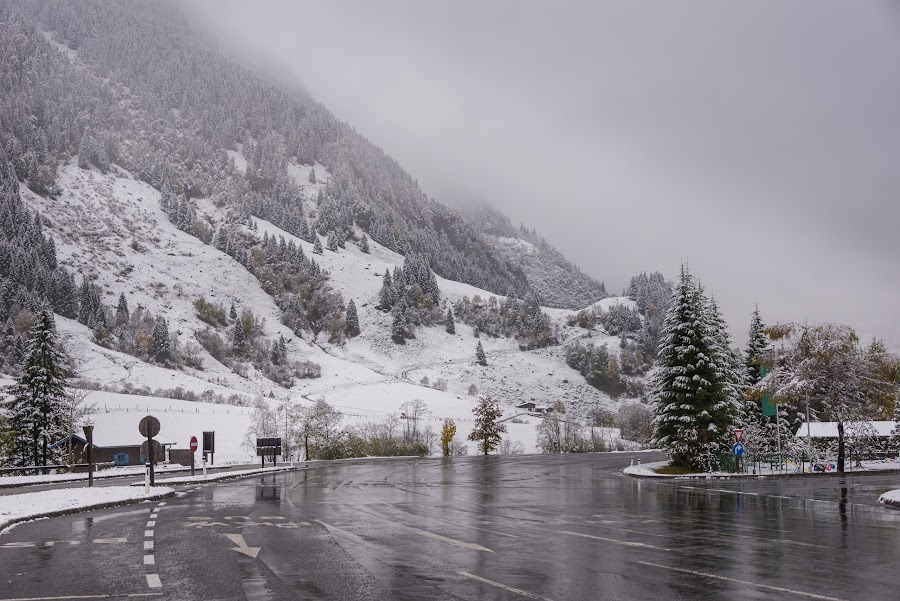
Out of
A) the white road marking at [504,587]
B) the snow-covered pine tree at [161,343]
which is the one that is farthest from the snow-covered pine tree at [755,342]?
the snow-covered pine tree at [161,343]

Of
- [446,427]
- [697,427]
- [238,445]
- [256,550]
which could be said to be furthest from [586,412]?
[256,550]

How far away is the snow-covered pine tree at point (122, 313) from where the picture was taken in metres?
190

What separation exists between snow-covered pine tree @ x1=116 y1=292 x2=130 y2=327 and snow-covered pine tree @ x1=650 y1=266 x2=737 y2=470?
170887 mm

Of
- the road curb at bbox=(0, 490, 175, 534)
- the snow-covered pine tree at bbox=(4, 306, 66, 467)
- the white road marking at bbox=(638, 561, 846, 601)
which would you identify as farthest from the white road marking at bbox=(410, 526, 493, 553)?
the snow-covered pine tree at bbox=(4, 306, 66, 467)

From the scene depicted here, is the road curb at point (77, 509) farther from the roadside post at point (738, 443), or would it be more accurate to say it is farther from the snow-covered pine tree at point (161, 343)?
the snow-covered pine tree at point (161, 343)

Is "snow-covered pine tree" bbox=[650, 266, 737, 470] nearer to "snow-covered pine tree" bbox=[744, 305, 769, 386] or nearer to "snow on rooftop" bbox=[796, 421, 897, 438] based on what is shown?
"snow-covered pine tree" bbox=[744, 305, 769, 386]

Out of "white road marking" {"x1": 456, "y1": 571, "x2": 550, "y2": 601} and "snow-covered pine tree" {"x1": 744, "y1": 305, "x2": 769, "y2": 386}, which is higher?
"snow-covered pine tree" {"x1": 744, "y1": 305, "x2": 769, "y2": 386}

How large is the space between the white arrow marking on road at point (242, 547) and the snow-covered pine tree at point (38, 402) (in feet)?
146

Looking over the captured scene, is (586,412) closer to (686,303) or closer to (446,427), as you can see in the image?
(446,427)

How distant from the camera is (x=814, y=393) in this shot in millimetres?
40875

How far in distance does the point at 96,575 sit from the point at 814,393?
3893cm

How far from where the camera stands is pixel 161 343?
18300 cm

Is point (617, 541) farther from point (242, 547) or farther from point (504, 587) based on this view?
point (242, 547)

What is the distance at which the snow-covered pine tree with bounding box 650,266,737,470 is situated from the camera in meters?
45.0
